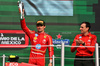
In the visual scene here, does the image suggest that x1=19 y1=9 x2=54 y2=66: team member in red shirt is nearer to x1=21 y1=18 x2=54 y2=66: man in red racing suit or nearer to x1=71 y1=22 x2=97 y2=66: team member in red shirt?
x1=21 y1=18 x2=54 y2=66: man in red racing suit

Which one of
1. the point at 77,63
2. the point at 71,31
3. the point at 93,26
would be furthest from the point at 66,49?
the point at 77,63

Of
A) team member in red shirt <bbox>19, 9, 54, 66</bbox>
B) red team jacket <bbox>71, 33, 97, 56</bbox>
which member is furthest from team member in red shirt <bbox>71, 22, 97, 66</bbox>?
team member in red shirt <bbox>19, 9, 54, 66</bbox>

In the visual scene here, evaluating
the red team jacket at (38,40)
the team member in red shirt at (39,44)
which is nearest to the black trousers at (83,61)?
the team member in red shirt at (39,44)

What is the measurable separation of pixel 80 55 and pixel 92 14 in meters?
1.47

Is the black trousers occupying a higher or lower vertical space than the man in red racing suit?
lower

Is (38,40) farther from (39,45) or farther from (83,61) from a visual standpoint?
(83,61)

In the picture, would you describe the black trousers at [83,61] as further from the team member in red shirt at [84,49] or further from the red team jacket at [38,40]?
the red team jacket at [38,40]

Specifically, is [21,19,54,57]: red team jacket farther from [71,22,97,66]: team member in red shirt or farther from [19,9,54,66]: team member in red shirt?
[71,22,97,66]: team member in red shirt

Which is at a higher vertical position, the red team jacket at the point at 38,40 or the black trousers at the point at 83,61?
the red team jacket at the point at 38,40

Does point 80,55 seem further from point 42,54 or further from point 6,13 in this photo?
point 6,13

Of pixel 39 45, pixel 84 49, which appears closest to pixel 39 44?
pixel 39 45

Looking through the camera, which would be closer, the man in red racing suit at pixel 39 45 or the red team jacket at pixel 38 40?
the man in red racing suit at pixel 39 45

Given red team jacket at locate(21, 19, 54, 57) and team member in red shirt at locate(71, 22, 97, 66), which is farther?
red team jacket at locate(21, 19, 54, 57)

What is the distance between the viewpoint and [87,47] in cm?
495
